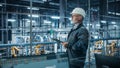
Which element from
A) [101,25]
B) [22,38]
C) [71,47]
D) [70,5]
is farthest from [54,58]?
[70,5]

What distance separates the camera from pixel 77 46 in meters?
2.20

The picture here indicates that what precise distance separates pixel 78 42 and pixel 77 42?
1cm

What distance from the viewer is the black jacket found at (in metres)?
2.21

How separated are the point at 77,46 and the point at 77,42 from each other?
→ 44 mm

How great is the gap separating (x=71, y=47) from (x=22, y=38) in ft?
34.9

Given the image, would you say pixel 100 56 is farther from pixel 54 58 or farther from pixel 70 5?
pixel 70 5

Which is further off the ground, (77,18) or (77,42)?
(77,18)

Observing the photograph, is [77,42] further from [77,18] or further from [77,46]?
[77,18]

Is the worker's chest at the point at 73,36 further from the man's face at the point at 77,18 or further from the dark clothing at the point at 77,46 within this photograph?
the man's face at the point at 77,18

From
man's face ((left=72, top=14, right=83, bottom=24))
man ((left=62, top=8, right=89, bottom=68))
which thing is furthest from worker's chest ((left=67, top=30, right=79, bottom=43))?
man's face ((left=72, top=14, right=83, bottom=24))

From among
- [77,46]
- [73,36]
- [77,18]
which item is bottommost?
[77,46]

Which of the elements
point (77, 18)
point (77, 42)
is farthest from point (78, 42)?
point (77, 18)

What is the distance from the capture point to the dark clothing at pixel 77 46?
2213 millimetres

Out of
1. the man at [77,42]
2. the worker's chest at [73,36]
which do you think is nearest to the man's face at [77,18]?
the man at [77,42]
